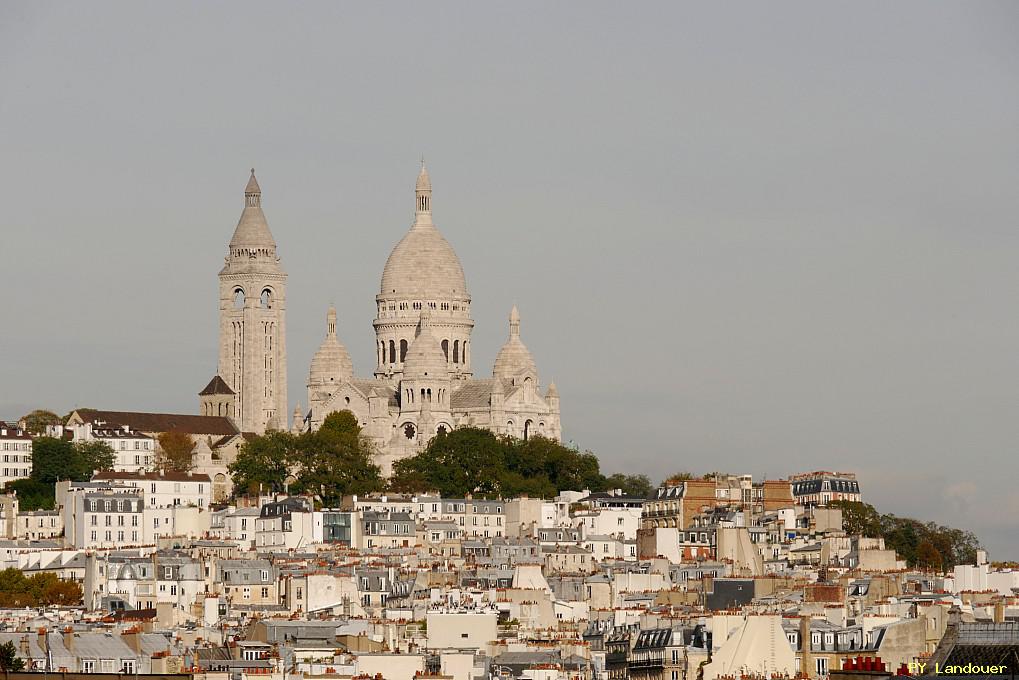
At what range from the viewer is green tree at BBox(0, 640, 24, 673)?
240ft

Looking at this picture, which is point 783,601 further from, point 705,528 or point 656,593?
point 705,528

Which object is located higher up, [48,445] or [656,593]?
[48,445]

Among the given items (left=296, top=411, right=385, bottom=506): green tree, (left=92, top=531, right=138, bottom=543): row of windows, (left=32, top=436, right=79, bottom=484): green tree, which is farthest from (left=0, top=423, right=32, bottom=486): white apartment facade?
(left=92, top=531, right=138, bottom=543): row of windows

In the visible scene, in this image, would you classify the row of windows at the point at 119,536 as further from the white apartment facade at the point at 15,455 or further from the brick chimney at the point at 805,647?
the brick chimney at the point at 805,647

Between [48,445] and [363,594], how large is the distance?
77.8 metres

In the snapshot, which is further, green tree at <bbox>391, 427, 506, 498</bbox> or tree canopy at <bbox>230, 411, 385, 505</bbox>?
green tree at <bbox>391, 427, 506, 498</bbox>

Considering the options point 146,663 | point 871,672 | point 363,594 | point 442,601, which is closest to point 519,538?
point 363,594

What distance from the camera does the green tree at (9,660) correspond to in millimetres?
73031

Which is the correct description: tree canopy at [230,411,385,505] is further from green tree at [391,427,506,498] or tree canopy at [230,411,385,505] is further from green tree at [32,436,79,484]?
green tree at [32,436,79,484]

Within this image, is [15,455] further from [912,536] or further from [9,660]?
[9,660]

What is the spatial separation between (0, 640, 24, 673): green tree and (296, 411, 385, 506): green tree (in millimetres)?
96590

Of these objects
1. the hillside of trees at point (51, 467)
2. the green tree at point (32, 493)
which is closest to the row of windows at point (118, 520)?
the green tree at point (32, 493)

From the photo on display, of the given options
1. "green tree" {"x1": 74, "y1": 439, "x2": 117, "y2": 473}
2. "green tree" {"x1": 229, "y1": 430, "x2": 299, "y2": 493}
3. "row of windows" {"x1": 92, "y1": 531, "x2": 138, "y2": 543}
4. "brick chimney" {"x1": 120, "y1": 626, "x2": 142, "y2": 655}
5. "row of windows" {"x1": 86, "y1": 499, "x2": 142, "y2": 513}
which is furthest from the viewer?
"green tree" {"x1": 74, "y1": 439, "x2": 117, "y2": 473}

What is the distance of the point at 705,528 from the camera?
148m
